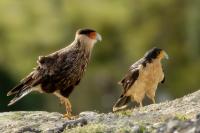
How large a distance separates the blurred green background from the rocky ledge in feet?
107

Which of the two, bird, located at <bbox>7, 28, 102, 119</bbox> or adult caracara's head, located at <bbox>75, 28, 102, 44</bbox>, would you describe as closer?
bird, located at <bbox>7, 28, 102, 119</bbox>

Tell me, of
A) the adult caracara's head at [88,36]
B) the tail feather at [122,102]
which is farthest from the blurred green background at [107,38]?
the adult caracara's head at [88,36]

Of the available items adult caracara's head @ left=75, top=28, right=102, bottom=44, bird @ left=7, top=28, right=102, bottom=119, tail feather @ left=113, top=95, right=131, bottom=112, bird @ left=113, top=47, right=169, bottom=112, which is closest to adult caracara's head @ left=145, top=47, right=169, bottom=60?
bird @ left=113, top=47, right=169, bottom=112

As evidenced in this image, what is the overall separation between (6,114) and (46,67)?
1.30 meters

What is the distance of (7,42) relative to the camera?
194 feet

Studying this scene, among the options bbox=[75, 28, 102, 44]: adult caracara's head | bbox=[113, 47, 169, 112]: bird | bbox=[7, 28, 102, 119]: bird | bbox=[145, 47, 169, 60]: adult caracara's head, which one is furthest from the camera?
bbox=[145, 47, 169, 60]: adult caracara's head

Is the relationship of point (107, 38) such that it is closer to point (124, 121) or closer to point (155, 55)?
point (155, 55)

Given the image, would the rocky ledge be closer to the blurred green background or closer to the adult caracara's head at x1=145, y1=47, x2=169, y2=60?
the adult caracara's head at x1=145, y1=47, x2=169, y2=60

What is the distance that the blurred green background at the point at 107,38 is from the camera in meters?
51.2

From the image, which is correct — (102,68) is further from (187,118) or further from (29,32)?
(187,118)

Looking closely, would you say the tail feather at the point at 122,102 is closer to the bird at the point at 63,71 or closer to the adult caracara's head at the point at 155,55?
the adult caracara's head at the point at 155,55

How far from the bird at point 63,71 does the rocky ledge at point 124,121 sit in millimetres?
367

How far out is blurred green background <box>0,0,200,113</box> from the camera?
168ft

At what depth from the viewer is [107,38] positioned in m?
54.0
